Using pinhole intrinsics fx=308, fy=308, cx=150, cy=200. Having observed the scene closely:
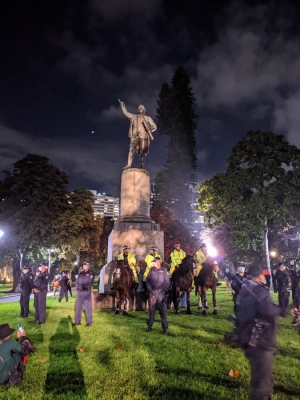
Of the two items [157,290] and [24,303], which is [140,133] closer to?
[24,303]

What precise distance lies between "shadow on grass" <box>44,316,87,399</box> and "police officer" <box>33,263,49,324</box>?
2.72m

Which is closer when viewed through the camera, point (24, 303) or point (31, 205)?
point (24, 303)

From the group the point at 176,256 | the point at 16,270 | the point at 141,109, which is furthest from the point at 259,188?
the point at 16,270

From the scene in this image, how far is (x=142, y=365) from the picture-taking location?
5746 millimetres

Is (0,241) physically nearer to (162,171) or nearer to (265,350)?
(162,171)

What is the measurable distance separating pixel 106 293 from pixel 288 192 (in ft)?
73.2

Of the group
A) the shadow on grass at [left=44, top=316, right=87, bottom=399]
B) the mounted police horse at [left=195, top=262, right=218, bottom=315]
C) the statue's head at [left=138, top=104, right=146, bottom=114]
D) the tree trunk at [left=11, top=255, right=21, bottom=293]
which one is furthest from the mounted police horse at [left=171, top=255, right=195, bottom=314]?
the tree trunk at [left=11, top=255, right=21, bottom=293]

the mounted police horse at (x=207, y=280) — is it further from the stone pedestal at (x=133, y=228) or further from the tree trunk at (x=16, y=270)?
the tree trunk at (x=16, y=270)

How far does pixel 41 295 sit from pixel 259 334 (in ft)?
30.3

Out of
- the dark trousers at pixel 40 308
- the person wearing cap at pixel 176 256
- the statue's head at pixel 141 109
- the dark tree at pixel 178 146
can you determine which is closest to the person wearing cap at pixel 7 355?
the dark trousers at pixel 40 308

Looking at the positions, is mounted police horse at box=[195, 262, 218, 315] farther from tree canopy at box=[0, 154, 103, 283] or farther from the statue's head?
tree canopy at box=[0, 154, 103, 283]

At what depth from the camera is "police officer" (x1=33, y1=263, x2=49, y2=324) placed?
10977 mm

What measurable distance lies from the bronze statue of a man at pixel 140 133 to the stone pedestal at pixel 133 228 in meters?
1.49

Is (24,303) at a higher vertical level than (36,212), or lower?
lower
